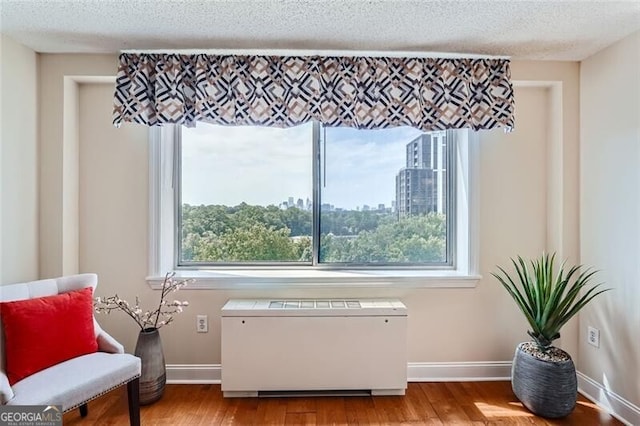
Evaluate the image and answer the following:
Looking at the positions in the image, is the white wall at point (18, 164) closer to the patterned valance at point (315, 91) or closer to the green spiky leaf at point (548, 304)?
the patterned valance at point (315, 91)

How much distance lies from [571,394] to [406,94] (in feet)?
6.77

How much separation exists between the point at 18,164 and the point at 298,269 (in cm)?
→ 192

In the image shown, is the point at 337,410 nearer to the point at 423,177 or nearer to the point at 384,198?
the point at 384,198

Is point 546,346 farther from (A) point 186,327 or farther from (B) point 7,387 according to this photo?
(B) point 7,387

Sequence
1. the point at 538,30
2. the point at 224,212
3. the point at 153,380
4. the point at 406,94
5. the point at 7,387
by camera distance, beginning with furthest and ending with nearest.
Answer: the point at 224,212 < the point at 406,94 < the point at 153,380 < the point at 538,30 < the point at 7,387

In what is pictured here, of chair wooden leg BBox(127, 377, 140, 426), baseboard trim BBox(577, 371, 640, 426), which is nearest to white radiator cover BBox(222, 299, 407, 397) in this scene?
chair wooden leg BBox(127, 377, 140, 426)

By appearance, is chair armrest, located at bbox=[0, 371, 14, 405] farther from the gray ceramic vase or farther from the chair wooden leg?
the gray ceramic vase

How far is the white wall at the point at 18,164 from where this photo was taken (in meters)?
2.14

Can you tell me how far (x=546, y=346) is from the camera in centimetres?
217

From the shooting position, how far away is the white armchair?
160cm

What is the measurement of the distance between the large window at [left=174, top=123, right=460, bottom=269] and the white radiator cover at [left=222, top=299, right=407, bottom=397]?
545mm

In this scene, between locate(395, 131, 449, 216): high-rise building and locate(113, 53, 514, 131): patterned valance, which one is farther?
locate(395, 131, 449, 216): high-rise building

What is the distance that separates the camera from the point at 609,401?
2219 millimetres

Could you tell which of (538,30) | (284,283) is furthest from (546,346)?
(538,30)
